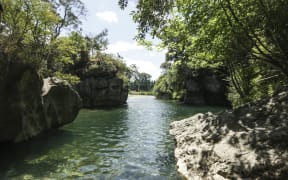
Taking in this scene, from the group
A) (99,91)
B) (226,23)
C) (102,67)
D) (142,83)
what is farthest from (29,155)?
(142,83)

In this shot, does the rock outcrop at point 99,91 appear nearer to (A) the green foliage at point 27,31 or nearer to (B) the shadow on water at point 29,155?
(A) the green foliage at point 27,31

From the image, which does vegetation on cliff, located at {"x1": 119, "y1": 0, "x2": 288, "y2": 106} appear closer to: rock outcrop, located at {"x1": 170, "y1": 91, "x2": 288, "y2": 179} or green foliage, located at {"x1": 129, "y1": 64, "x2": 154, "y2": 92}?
rock outcrop, located at {"x1": 170, "y1": 91, "x2": 288, "y2": 179}

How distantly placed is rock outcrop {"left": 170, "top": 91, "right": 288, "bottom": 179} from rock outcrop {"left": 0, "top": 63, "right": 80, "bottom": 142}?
331 inches

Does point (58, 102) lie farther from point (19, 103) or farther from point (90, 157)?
point (90, 157)

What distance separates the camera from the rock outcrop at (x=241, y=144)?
568cm

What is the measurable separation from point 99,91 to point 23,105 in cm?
2986

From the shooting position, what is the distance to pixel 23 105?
12.6 m

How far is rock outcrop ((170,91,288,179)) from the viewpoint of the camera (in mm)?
5684

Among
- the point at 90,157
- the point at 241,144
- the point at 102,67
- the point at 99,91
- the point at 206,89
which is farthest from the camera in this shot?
the point at 206,89

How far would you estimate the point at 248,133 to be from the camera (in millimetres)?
6809

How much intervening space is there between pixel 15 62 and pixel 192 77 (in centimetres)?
4551

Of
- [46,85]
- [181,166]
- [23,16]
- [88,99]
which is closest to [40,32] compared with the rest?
[23,16]

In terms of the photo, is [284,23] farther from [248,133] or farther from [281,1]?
[248,133]

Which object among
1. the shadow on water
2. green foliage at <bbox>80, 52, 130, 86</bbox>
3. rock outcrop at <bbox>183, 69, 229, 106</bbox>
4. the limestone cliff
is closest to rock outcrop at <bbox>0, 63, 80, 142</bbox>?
the shadow on water
